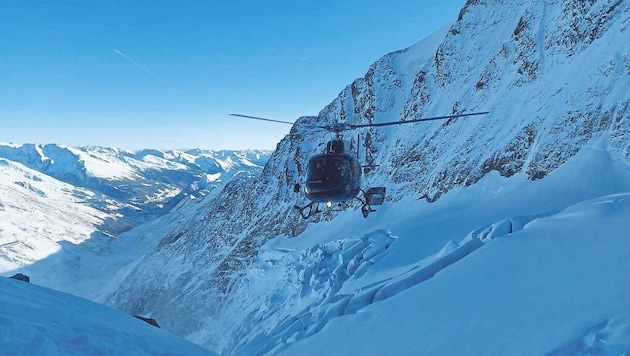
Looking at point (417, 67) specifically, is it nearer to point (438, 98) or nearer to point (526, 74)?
point (438, 98)

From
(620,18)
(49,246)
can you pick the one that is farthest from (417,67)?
(49,246)

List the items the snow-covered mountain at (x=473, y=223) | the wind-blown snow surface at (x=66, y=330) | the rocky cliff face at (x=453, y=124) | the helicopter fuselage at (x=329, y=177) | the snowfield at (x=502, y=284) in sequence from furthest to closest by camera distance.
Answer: the rocky cliff face at (x=453, y=124), the helicopter fuselage at (x=329, y=177), the snow-covered mountain at (x=473, y=223), the snowfield at (x=502, y=284), the wind-blown snow surface at (x=66, y=330)

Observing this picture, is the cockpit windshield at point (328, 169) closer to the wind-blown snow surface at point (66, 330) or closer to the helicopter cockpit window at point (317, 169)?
the helicopter cockpit window at point (317, 169)

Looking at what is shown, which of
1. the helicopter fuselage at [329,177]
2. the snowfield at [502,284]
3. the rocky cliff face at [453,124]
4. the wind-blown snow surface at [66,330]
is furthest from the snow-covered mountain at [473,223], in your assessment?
the wind-blown snow surface at [66,330]

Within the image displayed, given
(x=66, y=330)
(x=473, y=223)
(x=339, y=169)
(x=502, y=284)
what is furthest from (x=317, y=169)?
(x=473, y=223)

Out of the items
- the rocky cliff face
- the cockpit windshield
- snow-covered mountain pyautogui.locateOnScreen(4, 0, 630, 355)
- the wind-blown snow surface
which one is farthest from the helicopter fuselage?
the wind-blown snow surface

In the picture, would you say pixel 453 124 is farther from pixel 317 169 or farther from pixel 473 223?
pixel 317 169

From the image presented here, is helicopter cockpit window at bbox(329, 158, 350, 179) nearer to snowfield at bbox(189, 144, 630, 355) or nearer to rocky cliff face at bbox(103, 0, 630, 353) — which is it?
snowfield at bbox(189, 144, 630, 355)
